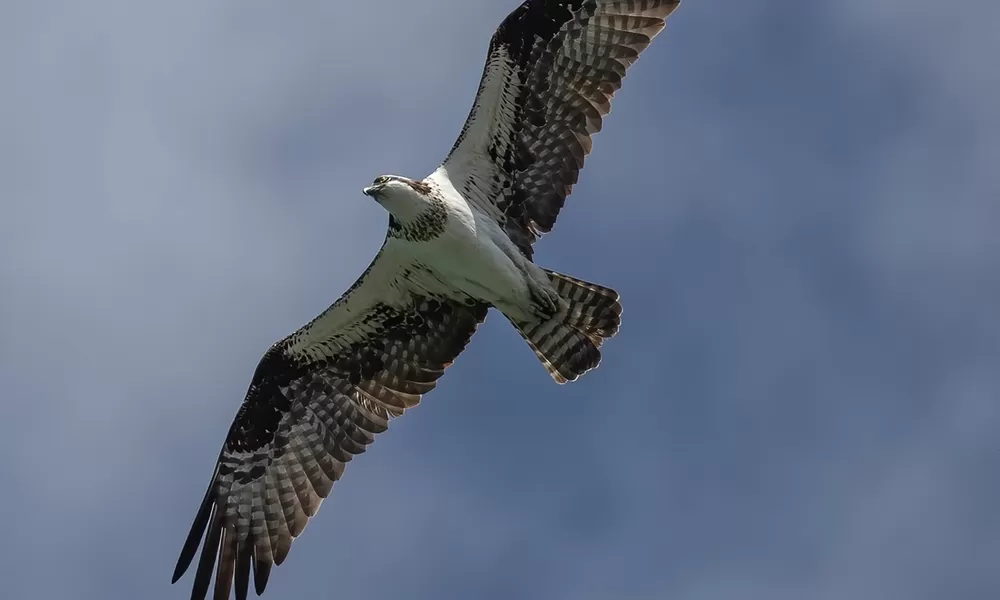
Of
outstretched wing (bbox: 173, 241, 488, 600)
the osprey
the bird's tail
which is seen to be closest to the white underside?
the osprey

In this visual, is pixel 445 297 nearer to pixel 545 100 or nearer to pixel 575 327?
pixel 575 327

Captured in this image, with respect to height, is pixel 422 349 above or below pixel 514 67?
below

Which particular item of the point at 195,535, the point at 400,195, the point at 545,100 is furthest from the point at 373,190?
the point at 195,535

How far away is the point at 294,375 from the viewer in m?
13.3

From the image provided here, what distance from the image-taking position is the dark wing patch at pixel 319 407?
13.1m

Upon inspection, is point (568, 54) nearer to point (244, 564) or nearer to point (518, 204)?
point (518, 204)

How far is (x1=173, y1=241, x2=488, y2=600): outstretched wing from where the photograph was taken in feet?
42.7

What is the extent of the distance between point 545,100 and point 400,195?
1693mm

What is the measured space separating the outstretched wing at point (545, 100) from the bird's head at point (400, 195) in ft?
1.73

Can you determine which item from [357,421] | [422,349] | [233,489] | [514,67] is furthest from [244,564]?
[514,67]

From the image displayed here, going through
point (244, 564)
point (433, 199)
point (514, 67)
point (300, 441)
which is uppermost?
point (514, 67)

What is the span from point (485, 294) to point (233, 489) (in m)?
3.22

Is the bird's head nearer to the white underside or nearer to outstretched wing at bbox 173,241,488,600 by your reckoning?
the white underside

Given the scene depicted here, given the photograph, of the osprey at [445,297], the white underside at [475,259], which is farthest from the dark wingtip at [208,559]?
the white underside at [475,259]
